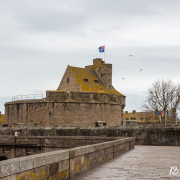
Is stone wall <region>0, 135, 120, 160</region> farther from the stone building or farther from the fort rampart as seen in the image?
the fort rampart

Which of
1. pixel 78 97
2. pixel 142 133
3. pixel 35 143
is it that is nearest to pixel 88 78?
pixel 78 97

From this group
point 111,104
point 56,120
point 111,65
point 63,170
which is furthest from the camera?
point 111,65

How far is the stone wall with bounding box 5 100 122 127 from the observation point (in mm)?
41781

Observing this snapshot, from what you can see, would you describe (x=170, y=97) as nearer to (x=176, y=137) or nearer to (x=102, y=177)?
(x=176, y=137)

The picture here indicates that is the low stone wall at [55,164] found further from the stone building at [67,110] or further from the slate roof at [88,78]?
the slate roof at [88,78]

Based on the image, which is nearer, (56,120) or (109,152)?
(109,152)

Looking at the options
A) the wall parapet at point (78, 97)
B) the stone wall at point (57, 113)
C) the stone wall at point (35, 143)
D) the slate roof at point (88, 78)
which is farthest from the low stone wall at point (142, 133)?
the slate roof at point (88, 78)

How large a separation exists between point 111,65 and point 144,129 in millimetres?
38328

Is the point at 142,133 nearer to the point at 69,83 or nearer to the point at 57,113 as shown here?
the point at 57,113

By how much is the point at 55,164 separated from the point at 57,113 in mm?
35582

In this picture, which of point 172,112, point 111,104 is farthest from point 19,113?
point 172,112

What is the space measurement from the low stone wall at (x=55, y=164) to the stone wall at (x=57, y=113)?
3115 centimetres

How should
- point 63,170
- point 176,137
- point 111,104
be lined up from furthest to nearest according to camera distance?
point 111,104
point 176,137
point 63,170

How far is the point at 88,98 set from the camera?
44.0 meters
